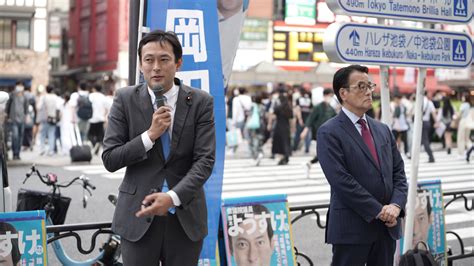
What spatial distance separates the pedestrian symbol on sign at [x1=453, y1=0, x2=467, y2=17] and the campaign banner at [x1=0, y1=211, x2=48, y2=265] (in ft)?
10.9

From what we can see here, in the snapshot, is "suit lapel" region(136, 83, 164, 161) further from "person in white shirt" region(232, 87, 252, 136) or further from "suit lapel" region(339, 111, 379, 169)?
"person in white shirt" region(232, 87, 252, 136)

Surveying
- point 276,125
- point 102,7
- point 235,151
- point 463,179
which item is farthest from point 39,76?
point 463,179

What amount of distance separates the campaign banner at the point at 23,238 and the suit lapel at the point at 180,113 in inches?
57.2

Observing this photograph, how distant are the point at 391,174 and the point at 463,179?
414 inches

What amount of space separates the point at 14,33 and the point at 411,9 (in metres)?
38.6

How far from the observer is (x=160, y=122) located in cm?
282

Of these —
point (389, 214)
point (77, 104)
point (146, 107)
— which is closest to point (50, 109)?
point (77, 104)

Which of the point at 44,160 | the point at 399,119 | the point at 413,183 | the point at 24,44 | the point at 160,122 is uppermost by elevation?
the point at 24,44

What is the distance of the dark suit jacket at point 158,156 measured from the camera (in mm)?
2955

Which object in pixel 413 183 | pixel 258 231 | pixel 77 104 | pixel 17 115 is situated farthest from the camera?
pixel 77 104

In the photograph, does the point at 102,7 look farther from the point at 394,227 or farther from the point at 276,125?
the point at 394,227

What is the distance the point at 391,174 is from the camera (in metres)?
3.89

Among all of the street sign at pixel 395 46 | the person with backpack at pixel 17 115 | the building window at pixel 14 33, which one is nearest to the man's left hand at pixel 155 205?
the street sign at pixel 395 46

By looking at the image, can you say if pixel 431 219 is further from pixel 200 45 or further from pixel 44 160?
pixel 44 160
